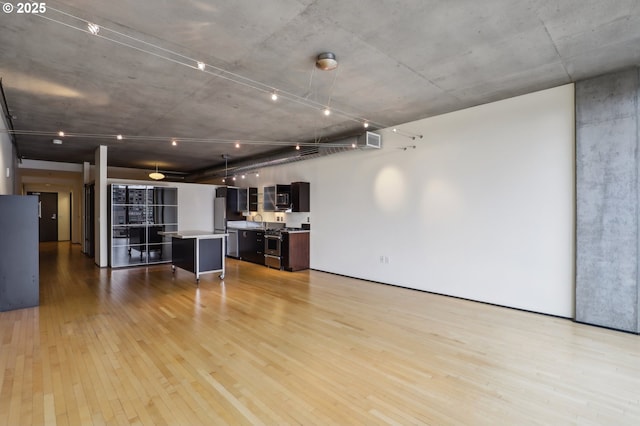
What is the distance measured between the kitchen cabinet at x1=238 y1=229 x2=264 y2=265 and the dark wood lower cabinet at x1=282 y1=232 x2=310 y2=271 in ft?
3.56

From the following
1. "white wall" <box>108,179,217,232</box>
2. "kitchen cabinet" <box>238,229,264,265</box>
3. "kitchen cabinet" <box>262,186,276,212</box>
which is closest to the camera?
"kitchen cabinet" <box>238,229,264,265</box>

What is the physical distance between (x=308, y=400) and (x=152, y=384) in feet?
4.21

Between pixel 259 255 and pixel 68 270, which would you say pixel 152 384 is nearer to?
pixel 259 255

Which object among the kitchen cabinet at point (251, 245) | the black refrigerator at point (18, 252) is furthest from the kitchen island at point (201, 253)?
the black refrigerator at point (18, 252)

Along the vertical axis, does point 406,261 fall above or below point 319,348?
above

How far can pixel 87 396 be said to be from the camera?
2.39m

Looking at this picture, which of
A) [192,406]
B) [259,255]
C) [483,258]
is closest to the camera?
[192,406]

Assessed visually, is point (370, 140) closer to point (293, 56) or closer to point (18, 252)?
point (293, 56)

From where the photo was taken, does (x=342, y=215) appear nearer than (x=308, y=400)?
No

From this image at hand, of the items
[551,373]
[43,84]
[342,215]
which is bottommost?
[551,373]

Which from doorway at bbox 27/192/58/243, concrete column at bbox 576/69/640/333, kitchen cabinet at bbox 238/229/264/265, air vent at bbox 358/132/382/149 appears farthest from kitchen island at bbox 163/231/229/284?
doorway at bbox 27/192/58/243

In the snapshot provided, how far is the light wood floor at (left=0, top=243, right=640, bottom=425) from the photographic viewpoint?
224cm

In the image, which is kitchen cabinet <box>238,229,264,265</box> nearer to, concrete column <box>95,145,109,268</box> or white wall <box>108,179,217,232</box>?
white wall <box>108,179,217,232</box>

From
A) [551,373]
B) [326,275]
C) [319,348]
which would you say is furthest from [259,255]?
[551,373]
